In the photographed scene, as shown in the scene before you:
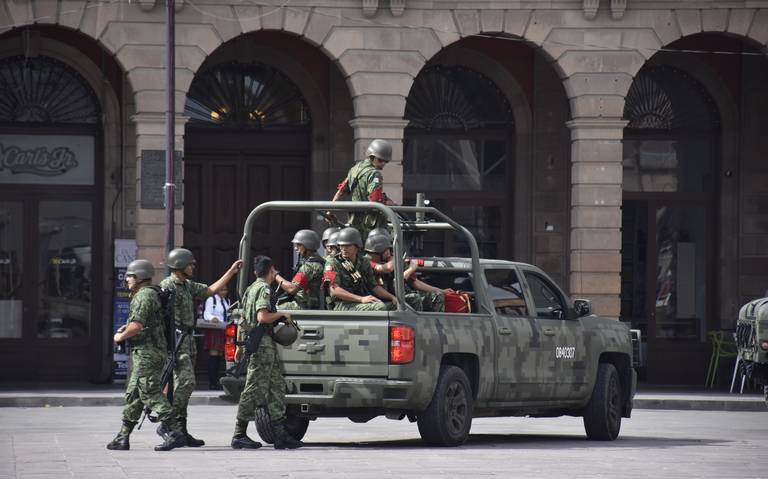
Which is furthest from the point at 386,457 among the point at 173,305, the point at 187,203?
the point at 187,203

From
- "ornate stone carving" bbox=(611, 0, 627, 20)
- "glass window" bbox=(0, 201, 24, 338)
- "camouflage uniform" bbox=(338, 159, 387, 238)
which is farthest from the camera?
"glass window" bbox=(0, 201, 24, 338)

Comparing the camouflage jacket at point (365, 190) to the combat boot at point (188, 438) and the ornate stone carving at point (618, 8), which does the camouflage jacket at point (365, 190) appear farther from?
the ornate stone carving at point (618, 8)

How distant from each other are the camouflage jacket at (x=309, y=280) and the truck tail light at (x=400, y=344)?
41.1 inches

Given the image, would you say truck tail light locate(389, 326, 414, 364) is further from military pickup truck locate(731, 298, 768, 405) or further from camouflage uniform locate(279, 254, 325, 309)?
military pickup truck locate(731, 298, 768, 405)

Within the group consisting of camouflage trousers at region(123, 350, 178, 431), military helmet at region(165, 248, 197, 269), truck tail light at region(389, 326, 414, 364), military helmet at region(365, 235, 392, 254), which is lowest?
camouflage trousers at region(123, 350, 178, 431)

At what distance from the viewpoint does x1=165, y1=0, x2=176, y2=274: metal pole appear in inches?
965

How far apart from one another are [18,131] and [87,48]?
1632mm

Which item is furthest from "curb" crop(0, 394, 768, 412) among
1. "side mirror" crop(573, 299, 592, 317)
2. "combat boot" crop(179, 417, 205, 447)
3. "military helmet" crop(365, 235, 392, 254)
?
"military helmet" crop(365, 235, 392, 254)

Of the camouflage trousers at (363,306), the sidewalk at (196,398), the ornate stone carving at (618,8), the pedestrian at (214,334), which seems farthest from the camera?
the ornate stone carving at (618,8)

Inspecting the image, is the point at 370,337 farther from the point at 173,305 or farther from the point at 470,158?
the point at 470,158

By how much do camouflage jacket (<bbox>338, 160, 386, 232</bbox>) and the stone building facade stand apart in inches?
376

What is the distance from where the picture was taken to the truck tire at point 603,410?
1695 centimetres

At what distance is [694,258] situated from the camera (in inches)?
1154

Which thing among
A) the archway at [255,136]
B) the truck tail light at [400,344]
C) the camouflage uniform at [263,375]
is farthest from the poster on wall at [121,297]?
the truck tail light at [400,344]
